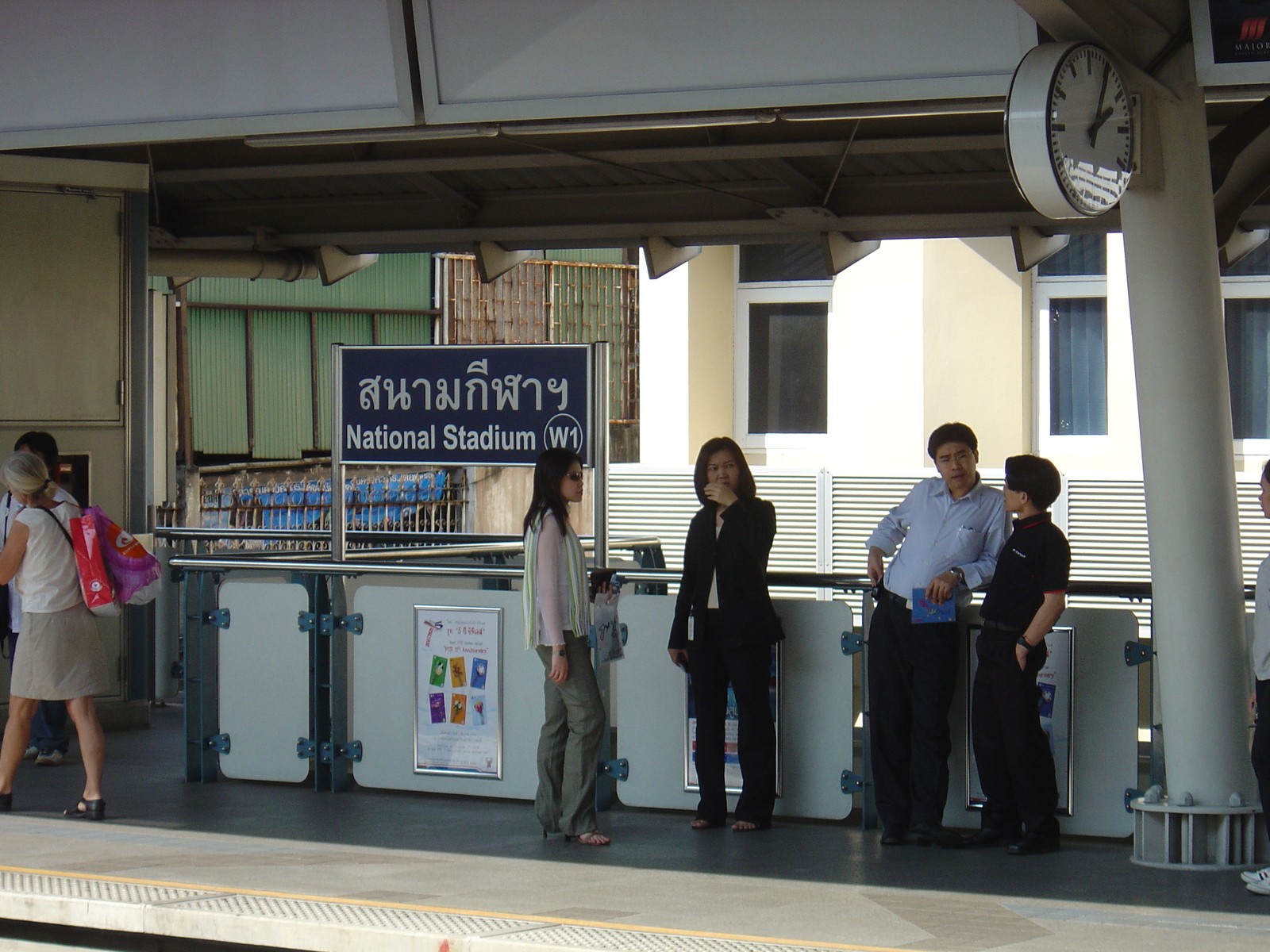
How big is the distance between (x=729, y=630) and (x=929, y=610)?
90 cm

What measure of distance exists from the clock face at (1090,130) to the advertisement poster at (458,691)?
3.52m

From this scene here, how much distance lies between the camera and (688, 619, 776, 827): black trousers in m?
7.12

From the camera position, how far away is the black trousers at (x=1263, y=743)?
5.96 m

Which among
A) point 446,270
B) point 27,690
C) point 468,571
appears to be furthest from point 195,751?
point 446,270

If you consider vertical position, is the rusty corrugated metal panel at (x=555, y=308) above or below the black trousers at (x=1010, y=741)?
above

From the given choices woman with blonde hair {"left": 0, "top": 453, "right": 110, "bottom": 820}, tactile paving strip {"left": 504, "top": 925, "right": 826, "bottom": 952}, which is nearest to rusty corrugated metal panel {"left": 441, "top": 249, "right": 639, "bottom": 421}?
woman with blonde hair {"left": 0, "top": 453, "right": 110, "bottom": 820}

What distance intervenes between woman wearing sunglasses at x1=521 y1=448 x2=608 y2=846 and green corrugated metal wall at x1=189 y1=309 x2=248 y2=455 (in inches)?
902

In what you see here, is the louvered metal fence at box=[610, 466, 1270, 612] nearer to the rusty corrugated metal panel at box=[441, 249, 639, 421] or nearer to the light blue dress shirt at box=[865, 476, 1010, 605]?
the light blue dress shirt at box=[865, 476, 1010, 605]

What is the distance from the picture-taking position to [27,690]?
24.1 feet

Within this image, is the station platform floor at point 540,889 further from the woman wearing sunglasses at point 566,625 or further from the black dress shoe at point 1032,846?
the woman wearing sunglasses at point 566,625

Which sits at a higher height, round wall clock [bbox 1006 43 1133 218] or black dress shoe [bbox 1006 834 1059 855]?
round wall clock [bbox 1006 43 1133 218]

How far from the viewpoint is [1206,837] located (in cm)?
641

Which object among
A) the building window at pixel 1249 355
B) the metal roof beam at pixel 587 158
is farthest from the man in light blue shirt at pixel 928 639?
the building window at pixel 1249 355

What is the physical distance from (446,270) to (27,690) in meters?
25.2
